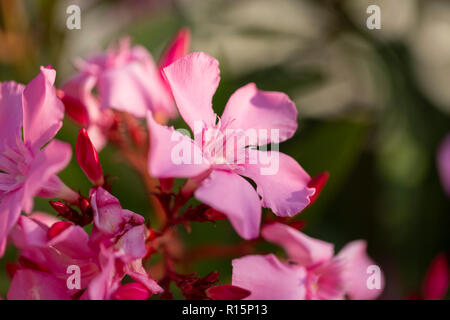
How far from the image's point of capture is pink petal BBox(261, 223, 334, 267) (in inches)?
27.3

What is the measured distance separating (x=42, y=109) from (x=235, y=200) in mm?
273

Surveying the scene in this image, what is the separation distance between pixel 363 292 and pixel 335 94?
0.85 meters

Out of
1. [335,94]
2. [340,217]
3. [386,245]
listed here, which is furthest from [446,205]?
[335,94]

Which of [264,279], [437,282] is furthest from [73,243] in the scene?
[437,282]

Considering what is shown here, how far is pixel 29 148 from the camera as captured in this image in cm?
66

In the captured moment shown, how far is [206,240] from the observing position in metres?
1.13

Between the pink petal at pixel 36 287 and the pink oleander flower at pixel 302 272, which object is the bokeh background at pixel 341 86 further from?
the pink petal at pixel 36 287

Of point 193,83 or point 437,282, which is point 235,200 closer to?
point 193,83

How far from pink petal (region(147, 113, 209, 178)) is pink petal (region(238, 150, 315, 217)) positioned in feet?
0.25

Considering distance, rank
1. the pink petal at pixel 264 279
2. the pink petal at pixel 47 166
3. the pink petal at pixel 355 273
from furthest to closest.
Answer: the pink petal at pixel 355 273
the pink petal at pixel 264 279
the pink petal at pixel 47 166

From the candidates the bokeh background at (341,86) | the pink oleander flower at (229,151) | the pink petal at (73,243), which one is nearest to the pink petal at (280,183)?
the pink oleander flower at (229,151)

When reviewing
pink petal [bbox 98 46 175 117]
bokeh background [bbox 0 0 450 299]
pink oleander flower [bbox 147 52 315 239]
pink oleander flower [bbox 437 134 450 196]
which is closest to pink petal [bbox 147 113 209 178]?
pink oleander flower [bbox 147 52 315 239]

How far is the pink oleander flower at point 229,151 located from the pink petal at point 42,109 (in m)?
0.14

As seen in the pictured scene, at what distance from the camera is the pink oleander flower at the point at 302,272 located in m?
0.66
